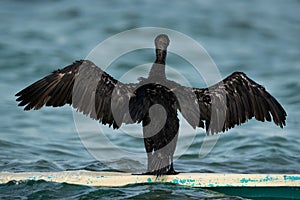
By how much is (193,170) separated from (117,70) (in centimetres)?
638

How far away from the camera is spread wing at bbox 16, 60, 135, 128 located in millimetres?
7930

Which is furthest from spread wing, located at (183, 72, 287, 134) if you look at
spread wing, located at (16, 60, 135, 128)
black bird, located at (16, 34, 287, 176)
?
spread wing, located at (16, 60, 135, 128)

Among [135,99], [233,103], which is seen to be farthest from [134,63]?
[135,99]

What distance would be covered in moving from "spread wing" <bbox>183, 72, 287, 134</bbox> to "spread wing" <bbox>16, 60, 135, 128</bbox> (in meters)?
0.80

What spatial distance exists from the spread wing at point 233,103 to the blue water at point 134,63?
2.77ft

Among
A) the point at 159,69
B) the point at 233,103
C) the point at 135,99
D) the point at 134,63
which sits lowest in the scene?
the point at 135,99

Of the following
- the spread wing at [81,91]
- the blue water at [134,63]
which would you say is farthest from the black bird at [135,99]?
the blue water at [134,63]

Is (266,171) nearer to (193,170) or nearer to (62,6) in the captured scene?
(193,170)

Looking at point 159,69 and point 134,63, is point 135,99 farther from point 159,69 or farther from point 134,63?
point 134,63

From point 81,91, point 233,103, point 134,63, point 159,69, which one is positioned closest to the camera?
point 81,91

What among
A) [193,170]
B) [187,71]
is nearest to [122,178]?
[193,170]

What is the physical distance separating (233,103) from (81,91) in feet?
5.38

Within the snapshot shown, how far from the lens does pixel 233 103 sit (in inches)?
328

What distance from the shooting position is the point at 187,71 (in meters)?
16.0
